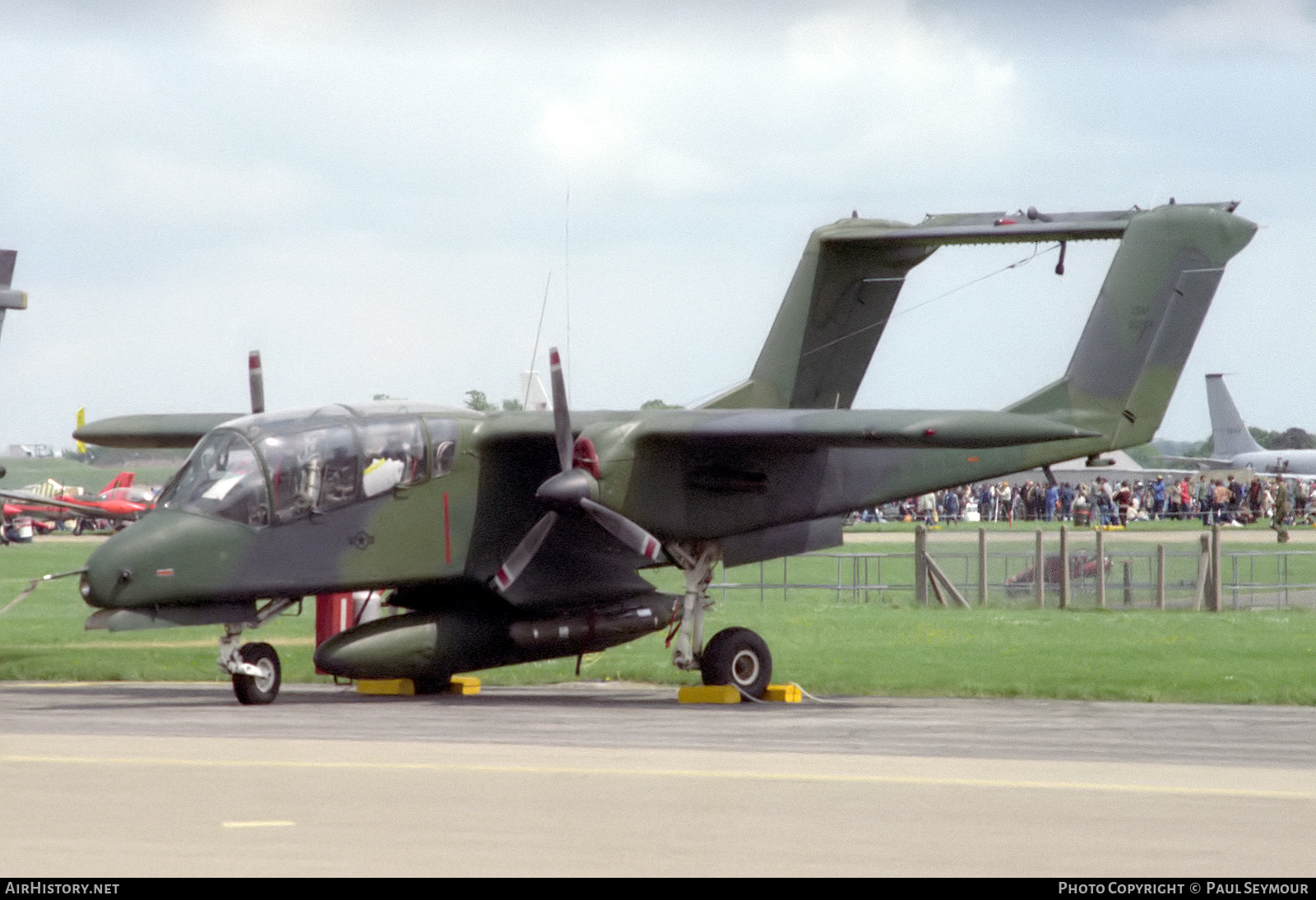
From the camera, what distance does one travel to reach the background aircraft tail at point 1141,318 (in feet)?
79.3

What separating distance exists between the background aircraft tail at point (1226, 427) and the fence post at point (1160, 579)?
8144 centimetres

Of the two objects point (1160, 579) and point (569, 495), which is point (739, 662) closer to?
point (569, 495)

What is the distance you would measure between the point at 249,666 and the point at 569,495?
3.90m

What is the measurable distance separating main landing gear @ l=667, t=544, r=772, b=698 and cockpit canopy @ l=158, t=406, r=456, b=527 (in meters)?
3.59

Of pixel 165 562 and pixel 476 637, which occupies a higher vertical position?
pixel 165 562

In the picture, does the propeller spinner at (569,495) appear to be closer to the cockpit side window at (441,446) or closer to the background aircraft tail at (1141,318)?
the cockpit side window at (441,446)

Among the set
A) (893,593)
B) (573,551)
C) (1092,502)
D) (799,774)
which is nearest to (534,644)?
(573,551)

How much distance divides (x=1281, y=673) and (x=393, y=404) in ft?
38.5

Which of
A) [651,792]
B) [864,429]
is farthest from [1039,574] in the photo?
[651,792]

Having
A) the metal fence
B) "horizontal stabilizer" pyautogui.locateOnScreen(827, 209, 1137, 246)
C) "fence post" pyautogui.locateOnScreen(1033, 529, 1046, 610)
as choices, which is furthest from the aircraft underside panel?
"fence post" pyautogui.locateOnScreen(1033, 529, 1046, 610)

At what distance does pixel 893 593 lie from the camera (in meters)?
43.0

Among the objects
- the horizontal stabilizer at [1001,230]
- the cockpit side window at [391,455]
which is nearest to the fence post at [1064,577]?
the horizontal stabilizer at [1001,230]

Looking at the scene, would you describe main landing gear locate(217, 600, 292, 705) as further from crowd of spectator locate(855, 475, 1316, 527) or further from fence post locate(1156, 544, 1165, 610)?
crowd of spectator locate(855, 475, 1316, 527)

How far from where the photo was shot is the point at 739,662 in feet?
72.6
